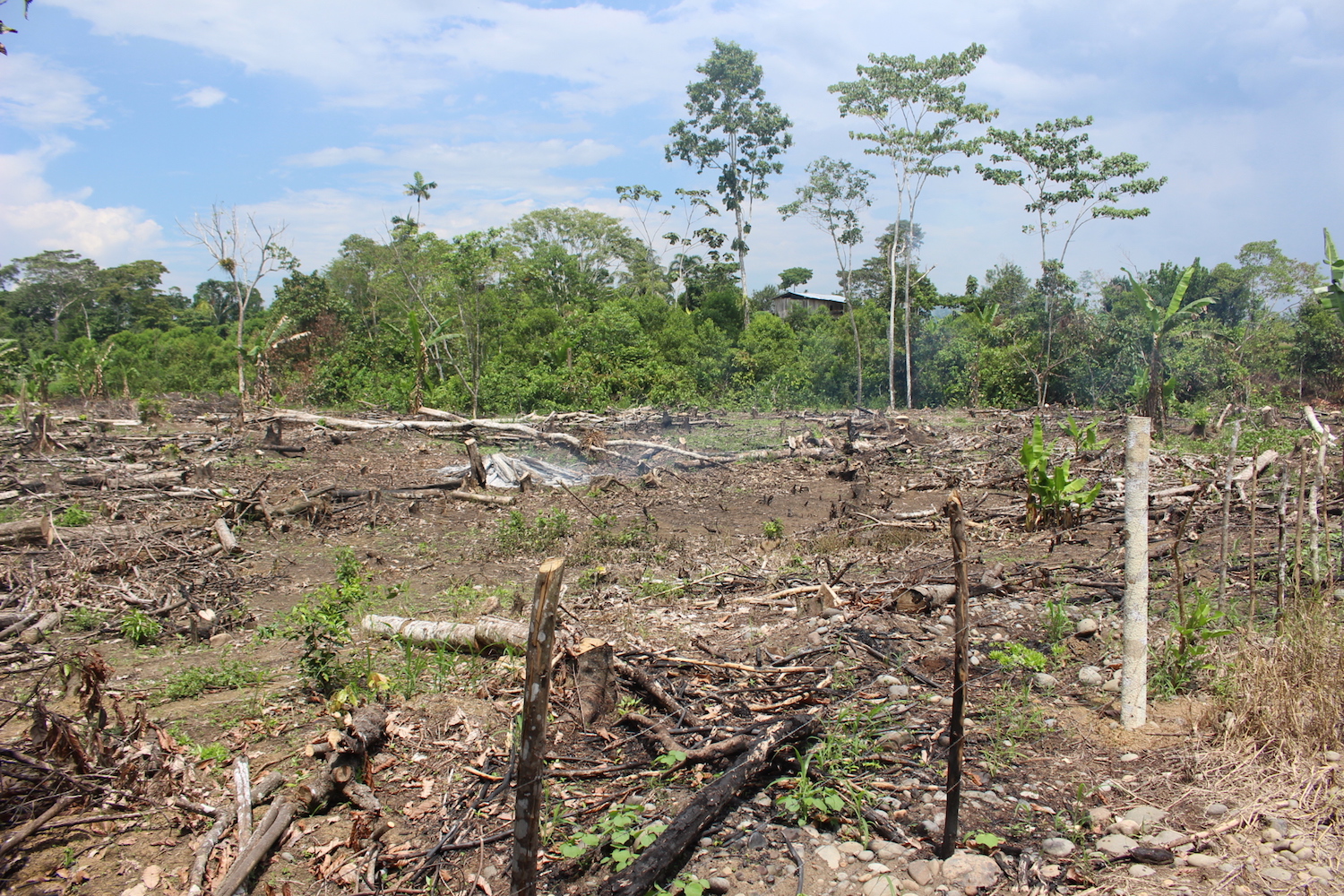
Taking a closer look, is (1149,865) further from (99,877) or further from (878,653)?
(99,877)

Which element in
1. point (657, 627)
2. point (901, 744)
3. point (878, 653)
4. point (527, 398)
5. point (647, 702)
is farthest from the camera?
point (527, 398)

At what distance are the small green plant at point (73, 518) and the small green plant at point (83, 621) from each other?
9.50 ft

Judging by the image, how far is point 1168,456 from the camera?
10.4m

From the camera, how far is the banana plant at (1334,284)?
6082 mm

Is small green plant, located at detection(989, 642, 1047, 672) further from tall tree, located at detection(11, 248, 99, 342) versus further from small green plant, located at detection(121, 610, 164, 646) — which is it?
tall tree, located at detection(11, 248, 99, 342)

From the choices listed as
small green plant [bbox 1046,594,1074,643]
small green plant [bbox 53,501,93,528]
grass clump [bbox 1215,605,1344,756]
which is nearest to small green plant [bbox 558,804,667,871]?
grass clump [bbox 1215,605,1344,756]

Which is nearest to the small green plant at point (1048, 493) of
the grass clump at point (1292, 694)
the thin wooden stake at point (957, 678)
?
the grass clump at point (1292, 694)

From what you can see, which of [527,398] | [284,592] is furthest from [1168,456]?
[527,398]

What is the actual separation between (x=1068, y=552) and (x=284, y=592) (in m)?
7.23

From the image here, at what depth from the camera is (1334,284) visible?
244 inches

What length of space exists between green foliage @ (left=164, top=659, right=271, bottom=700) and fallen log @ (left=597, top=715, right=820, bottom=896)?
3060 millimetres

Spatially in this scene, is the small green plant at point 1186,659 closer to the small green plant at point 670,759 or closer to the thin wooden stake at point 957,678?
the thin wooden stake at point 957,678

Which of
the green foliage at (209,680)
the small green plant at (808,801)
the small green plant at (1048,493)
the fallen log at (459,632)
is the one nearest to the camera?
the small green plant at (808,801)

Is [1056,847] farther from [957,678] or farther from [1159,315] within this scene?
[1159,315]
